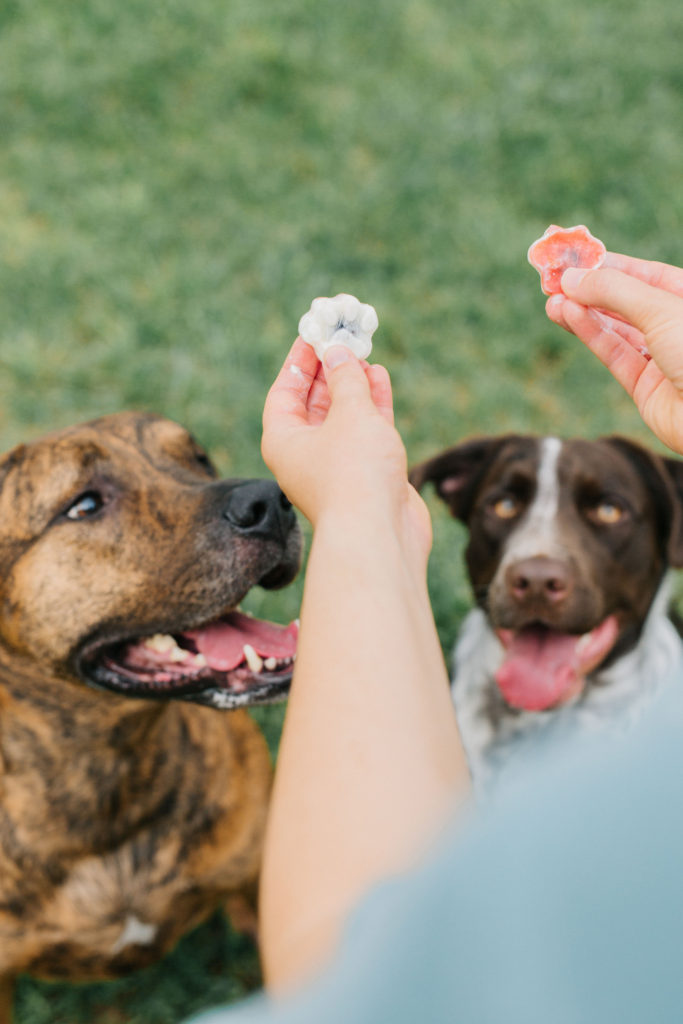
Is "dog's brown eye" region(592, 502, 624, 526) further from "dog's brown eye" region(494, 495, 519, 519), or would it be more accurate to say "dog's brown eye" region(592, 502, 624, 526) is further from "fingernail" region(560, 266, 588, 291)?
"fingernail" region(560, 266, 588, 291)

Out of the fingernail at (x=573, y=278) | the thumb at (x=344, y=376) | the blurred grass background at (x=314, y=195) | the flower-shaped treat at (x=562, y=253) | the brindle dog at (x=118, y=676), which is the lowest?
the brindle dog at (x=118, y=676)

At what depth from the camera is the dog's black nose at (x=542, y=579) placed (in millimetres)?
2996

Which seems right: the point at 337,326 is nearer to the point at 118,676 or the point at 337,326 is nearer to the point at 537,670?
the point at 118,676

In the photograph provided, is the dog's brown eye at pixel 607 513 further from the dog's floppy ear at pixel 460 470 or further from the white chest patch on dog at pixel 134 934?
the white chest patch on dog at pixel 134 934

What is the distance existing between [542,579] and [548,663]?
37cm

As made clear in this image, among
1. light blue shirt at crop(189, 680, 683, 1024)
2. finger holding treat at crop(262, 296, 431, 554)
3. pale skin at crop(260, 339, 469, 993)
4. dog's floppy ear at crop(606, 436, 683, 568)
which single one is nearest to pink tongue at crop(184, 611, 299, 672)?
finger holding treat at crop(262, 296, 431, 554)

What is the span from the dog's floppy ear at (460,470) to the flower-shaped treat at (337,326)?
4.40 ft

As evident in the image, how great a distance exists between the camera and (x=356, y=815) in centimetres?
105

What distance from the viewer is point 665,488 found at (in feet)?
10.7

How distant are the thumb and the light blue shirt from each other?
86 centimetres

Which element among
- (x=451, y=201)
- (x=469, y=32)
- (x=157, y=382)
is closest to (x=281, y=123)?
(x=451, y=201)

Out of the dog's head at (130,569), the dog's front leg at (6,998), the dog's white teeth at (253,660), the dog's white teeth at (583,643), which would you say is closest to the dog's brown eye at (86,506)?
the dog's head at (130,569)

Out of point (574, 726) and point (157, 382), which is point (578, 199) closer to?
point (157, 382)

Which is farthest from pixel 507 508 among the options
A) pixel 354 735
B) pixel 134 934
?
pixel 354 735
